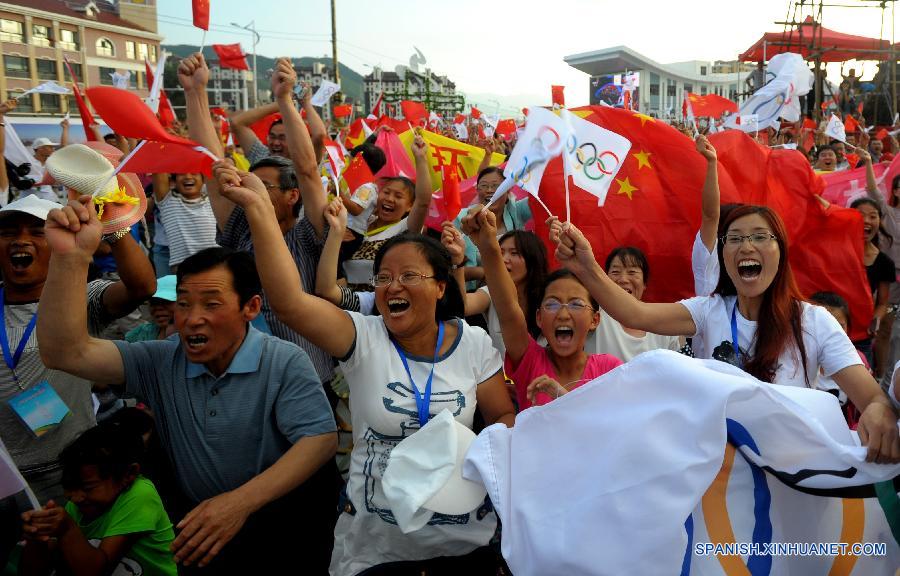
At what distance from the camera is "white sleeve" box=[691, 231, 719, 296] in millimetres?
3227

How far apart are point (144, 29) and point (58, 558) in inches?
2449

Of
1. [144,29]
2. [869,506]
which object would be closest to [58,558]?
[869,506]

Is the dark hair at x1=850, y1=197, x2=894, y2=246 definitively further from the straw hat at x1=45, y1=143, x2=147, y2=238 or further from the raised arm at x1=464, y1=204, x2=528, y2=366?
the straw hat at x1=45, y1=143, x2=147, y2=238

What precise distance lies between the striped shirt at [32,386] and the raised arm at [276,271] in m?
0.89

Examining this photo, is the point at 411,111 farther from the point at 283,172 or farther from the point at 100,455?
the point at 100,455

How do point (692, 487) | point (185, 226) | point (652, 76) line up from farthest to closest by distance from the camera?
point (652, 76), point (185, 226), point (692, 487)

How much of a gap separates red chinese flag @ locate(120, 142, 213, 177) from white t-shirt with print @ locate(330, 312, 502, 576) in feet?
2.40

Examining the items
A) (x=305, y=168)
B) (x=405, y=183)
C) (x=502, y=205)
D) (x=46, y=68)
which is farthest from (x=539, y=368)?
(x=46, y=68)

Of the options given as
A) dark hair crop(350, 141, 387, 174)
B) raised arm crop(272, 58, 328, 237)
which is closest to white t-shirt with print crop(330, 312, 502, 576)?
raised arm crop(272, 58, 328, 237)

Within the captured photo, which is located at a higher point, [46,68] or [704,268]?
[46,68]

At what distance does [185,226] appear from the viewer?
15.0 feet

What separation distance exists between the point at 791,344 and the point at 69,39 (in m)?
58.9

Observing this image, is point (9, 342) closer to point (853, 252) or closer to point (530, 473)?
point (530, 473)

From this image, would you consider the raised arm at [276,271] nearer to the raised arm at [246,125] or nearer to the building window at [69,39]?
the raised arm at [246,125]
